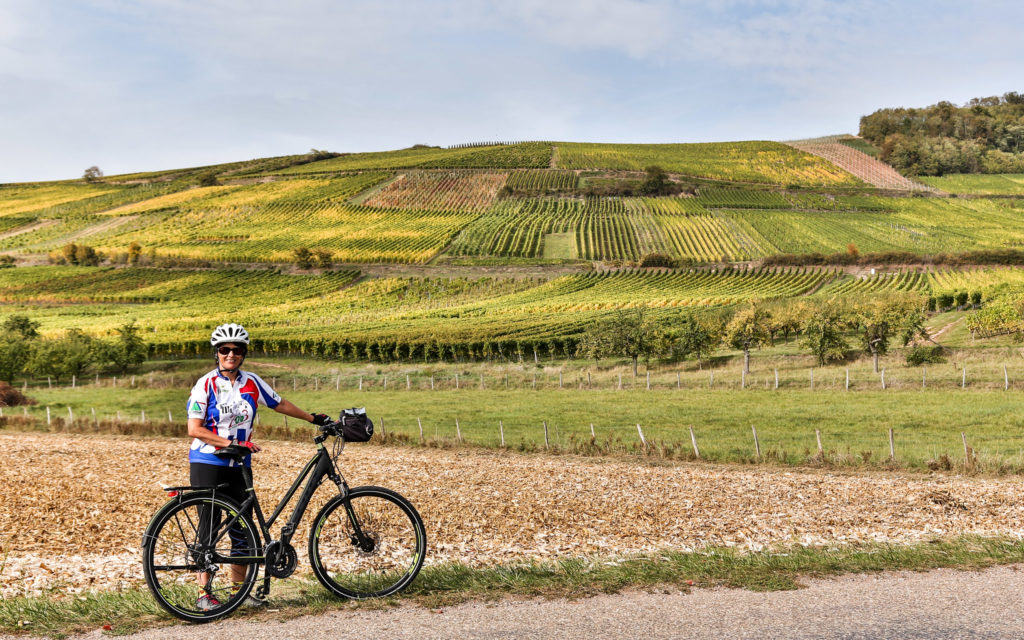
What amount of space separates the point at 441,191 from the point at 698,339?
11491 cm

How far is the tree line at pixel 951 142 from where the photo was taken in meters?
172

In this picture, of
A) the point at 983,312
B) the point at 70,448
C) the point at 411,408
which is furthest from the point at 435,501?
the point at 983,312

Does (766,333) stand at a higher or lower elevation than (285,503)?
lower

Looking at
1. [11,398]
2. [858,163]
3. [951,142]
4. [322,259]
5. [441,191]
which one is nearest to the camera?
[11,398]

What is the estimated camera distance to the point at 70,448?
22719 millimetres

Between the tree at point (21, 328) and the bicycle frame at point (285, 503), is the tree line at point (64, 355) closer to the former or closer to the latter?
the tree at point (21, 328)

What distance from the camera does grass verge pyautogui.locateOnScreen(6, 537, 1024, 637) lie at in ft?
24.6

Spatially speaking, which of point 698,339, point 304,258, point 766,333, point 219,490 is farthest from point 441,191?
point 219,490

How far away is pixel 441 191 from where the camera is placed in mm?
161250

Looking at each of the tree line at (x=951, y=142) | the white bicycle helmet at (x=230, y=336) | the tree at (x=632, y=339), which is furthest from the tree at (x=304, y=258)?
the tree line at (x=951, y=142)

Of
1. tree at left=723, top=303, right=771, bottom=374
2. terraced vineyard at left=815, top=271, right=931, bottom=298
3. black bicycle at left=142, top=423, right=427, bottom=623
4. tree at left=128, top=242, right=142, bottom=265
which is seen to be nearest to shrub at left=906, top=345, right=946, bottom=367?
tree at left=723, top=303, right=771, bottom=374

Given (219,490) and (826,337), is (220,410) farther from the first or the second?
(826,337)

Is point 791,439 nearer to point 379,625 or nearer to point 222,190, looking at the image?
point 379,625

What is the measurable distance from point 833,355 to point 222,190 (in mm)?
160551
